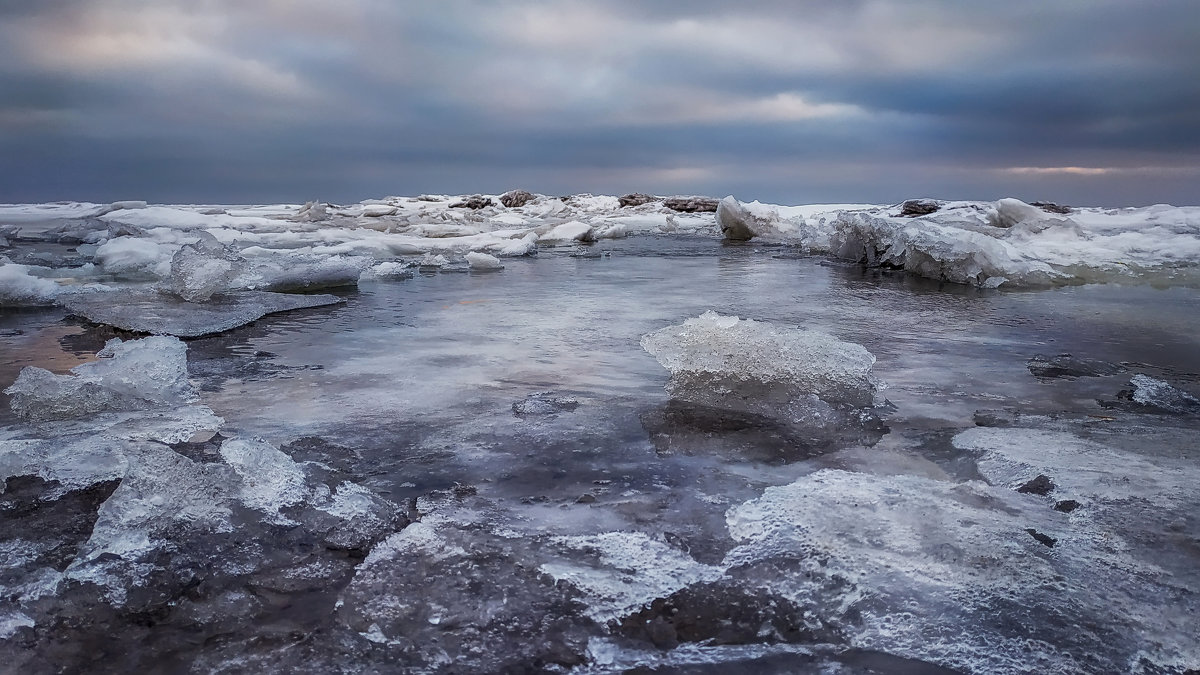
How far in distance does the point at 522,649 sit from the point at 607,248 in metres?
10.3

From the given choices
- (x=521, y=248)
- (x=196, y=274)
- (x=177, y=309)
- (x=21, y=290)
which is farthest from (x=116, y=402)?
(x=521, y=248)

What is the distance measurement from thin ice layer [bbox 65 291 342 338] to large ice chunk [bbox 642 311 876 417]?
251 cm

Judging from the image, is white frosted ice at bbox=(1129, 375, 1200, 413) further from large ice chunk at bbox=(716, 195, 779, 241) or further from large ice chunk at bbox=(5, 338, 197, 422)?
large ice chunk at bbox=(716, 195, 779, 241)

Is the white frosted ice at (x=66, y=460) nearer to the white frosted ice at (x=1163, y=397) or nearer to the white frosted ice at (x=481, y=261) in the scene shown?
the white frosted ice at (x=1163, y=397)

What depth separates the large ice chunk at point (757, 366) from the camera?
235cm

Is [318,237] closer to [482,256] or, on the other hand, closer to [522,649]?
[482,256]

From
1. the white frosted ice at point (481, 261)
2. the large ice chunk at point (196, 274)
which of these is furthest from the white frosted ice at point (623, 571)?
the white frosted ice at point (481, 261)

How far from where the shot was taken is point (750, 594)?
1.23 metres

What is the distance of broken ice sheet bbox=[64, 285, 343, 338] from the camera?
3.64 meters

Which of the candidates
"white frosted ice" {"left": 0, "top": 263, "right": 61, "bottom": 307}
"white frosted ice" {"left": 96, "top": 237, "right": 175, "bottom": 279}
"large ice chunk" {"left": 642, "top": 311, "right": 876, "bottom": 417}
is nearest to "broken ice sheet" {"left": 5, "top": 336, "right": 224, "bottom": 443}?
"large ice chunk" {"left": 642, "top": 311, "right": 876, "bottom": 417}

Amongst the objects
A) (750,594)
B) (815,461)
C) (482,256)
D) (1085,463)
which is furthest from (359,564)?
(482,256)

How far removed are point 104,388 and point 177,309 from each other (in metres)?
2.00

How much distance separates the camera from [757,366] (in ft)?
7.93

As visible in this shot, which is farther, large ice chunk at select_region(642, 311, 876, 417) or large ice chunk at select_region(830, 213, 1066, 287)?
large ice chunk at select_region(830, 213, 1066, 287)
